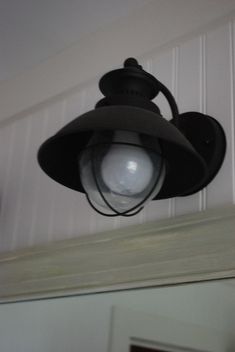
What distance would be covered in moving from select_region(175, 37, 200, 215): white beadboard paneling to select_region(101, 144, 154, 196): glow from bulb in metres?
0.28

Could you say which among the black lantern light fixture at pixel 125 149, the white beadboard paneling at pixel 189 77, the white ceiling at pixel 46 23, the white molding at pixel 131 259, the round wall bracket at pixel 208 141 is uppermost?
the white ceiling at pixel 46 23

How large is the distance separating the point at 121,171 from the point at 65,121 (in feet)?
2.24

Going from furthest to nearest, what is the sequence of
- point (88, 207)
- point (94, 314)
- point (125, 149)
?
1. point (88, 207)
2. point (94, 314)
3. point (125, 149)

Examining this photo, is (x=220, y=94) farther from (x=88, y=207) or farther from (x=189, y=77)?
(x=88, y=207)

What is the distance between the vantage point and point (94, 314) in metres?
1.21

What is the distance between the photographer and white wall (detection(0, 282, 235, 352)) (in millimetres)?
1000

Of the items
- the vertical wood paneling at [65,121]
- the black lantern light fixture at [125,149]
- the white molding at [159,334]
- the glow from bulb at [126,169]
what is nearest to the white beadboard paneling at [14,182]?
the vertical wood paneling at [65,121]

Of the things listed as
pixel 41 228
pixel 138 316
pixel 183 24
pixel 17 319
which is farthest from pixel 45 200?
pixel 183 24

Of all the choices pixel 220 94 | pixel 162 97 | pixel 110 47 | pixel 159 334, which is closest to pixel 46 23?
pixel 110 47

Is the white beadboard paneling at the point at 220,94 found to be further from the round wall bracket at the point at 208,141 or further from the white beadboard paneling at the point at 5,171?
the white beadboard paneling at the point at 5,171

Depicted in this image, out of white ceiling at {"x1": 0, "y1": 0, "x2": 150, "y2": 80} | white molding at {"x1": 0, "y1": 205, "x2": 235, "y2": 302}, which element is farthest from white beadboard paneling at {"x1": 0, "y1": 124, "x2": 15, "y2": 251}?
white ceiling at {"x1": 0, "y1": 0, "x2": 150, "y2": 80}

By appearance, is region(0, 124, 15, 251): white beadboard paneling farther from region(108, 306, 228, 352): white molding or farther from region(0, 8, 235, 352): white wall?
region(108, 306, 228, 352): white molding

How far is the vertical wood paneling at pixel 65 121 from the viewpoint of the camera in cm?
112

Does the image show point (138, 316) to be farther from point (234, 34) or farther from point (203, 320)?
point (234, 34)
